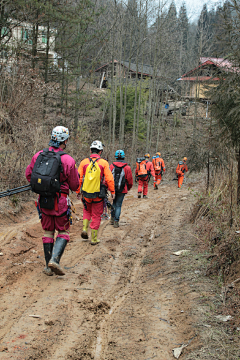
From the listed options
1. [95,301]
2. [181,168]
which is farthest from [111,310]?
[181,168]

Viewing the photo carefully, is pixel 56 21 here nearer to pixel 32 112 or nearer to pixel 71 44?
pixel 71 44

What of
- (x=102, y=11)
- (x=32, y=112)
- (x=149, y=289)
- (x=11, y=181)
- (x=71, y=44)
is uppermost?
(x=102, y=11)

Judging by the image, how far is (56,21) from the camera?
1811cm

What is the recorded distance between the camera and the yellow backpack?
6.96 metres

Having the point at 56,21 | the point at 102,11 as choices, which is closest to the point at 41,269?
the point at 56,21

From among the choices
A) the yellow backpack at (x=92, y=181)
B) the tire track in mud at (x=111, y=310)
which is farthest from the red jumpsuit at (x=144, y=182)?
the tire track in mud at (x=111, y=310)

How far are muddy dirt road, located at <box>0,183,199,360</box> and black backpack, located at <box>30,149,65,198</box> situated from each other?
1.40 meters

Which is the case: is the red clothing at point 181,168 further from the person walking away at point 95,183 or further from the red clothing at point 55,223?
the red clothing at point 55,223

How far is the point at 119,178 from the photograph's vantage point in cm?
910

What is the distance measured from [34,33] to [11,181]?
12.2 metres

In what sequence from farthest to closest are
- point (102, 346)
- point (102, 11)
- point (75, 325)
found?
point (102, 11)
point (75, 325)
point (102, 346)

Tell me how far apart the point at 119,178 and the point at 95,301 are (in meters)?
4.97

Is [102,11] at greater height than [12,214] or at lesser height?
greater

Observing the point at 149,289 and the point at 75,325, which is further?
the point at 149,289
